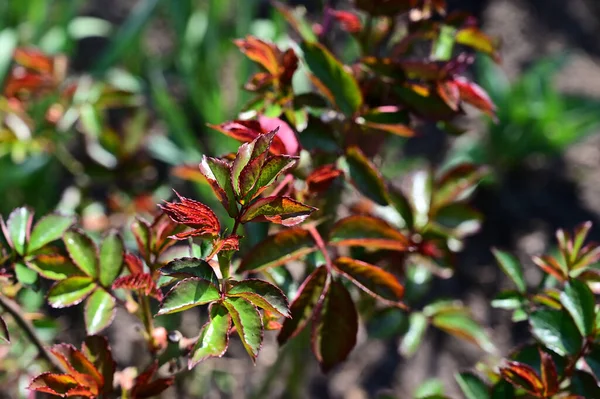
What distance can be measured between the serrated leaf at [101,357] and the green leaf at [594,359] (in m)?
0.50

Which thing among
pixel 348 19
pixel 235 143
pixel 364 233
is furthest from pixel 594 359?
pixel 235 143

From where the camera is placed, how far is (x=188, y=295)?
1.91ft

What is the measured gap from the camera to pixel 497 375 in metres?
0.80

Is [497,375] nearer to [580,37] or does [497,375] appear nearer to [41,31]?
[41,31]

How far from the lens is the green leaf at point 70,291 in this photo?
27.6 inches

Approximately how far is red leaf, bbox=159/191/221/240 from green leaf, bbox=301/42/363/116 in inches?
10.9

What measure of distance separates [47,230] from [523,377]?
545 mm

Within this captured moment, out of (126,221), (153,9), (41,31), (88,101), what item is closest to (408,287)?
(126,221)

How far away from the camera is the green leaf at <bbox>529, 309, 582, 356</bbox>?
71 centimetres

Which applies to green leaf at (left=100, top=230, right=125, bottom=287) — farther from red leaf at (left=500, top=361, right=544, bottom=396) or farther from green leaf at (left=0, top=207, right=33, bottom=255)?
red leaf at (left=500, top=361, right=544, bottom=396)

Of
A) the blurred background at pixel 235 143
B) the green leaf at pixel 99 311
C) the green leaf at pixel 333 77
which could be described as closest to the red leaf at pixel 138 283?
the green leaf at pixel 99 311

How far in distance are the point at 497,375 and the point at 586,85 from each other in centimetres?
188

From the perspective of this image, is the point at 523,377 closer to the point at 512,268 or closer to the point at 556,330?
the point at 556,330

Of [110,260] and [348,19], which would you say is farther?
[348,19]
